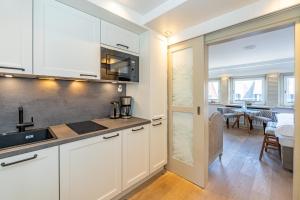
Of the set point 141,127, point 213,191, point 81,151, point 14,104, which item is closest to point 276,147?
point 213,191

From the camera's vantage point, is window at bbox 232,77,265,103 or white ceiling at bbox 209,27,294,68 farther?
window at bbox 232,77,265,103

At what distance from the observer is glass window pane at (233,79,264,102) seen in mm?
5680

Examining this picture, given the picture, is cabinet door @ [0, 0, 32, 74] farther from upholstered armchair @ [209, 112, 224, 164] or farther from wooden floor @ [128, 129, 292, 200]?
upholstered armchair @ [209, 112, 224, 164]

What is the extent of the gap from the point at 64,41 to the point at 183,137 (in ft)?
6.27

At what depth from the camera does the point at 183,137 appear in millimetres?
2168

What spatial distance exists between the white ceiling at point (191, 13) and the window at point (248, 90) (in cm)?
527

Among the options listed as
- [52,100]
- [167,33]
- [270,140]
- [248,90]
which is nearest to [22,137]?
[52,100]

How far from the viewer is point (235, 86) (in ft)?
20.6

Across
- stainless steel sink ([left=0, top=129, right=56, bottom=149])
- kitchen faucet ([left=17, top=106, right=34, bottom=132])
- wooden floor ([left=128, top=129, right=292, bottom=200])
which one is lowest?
wooden floor ([left=128, top=129, right=292, bottom=200])

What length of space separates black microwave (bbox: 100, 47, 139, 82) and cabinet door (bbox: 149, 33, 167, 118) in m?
0.25

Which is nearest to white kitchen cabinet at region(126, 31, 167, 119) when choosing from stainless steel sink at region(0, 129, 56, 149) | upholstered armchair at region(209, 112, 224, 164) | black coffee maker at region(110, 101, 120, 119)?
black coffee maker at region(110, 101, 120, 119)

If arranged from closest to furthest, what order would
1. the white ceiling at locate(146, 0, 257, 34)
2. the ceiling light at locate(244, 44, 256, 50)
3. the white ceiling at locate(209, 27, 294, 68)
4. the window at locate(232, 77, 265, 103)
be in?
1. the white ceiling at locate(146, 0, 257, 34)
2. the white ceiling at locate(209, 27, 294, 68)
3. the ceiling light at locate(244, 44, 256, 50)
4. the window at locate(232, 77, 265, 103)

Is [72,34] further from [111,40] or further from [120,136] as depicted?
[120,136]

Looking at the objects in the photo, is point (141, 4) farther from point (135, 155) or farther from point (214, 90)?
point (214, 90)
